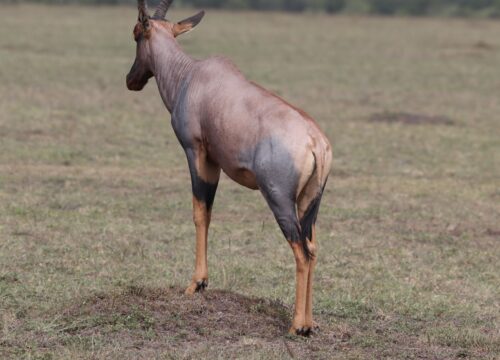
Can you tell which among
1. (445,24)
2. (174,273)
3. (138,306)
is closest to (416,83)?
(174,273)

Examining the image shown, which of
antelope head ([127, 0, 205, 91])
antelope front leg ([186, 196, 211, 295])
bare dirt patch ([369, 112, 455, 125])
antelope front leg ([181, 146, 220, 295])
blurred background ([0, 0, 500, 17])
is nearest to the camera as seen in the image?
antelope front leg ([181, 146, 220, 295])

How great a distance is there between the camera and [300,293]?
20.8ft

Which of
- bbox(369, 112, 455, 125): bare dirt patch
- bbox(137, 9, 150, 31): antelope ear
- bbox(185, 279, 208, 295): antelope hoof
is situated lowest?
bbox(369, 112, 455, 125): bare dirt patch

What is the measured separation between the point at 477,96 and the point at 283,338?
15050 mm

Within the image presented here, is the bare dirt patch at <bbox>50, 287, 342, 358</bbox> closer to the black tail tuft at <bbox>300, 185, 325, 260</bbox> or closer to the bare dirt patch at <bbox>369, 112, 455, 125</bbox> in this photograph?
the black tail tuft at <bbox>300, 185, 325, 260</bbox>

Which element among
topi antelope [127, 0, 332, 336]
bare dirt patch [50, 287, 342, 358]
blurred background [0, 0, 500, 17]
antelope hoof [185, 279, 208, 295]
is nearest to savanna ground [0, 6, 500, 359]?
bare dirt patch [50, 287, 342, 358]

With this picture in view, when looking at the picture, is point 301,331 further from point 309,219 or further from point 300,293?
point 309,219

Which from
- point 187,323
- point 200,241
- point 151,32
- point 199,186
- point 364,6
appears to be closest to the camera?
point 187,323

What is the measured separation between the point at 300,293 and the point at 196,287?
0.91m

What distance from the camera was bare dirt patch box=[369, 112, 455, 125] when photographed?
666 inches

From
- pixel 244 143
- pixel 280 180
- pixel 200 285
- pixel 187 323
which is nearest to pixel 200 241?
pixel 200 285

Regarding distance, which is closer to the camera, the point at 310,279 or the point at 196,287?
the point at 310,279

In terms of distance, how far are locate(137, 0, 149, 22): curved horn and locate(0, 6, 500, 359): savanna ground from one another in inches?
68.7

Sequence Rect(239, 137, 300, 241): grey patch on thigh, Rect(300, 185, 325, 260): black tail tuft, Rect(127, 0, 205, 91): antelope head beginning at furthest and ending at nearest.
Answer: Rect(127, 0, 205, 91): antelope head < Rect(300, 185, 325, 260): black tail tuft < Rect(239, 137, 300, 241): grey patch on thigh
